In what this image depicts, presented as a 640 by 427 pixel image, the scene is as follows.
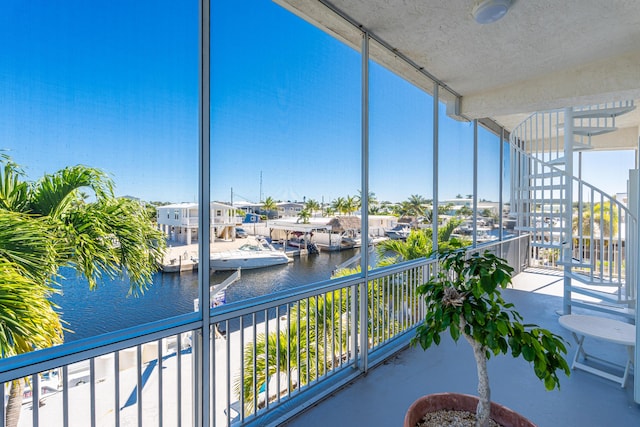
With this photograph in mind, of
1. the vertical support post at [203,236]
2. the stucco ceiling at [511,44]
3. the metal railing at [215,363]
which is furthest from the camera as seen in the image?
the stucco ceiling at [511,44]

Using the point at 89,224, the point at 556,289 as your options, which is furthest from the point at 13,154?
the point at 556,289

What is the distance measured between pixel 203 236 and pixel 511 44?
295 centimetres

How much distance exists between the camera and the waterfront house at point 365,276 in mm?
1537

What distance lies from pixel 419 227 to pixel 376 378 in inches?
64.9

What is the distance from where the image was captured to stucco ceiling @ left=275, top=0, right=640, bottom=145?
2.19 m

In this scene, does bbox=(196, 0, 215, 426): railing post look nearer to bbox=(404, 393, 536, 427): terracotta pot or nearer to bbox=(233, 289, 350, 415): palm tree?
bbox=(233, 289, 350, 415): palm tree

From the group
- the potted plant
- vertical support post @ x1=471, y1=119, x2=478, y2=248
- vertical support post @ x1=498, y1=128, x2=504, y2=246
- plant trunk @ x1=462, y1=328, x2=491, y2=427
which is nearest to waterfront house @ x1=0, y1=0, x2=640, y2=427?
vertical support post @ x1=471, y1=119, x2=478, y2=248

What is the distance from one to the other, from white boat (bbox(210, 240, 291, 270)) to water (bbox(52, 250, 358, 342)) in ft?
0.13

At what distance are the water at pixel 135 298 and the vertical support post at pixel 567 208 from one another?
364cm

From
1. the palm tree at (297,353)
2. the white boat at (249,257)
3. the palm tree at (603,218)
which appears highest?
the palm tree at (603,218)

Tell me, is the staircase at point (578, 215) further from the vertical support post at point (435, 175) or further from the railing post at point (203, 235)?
the railing post at point (203, 235)

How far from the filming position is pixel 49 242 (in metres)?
1.14

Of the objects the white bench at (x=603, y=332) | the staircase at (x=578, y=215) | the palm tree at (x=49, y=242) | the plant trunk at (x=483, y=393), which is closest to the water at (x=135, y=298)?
the palm tree at (x=49, y=242)

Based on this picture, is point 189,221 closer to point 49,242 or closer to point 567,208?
point 49,242
